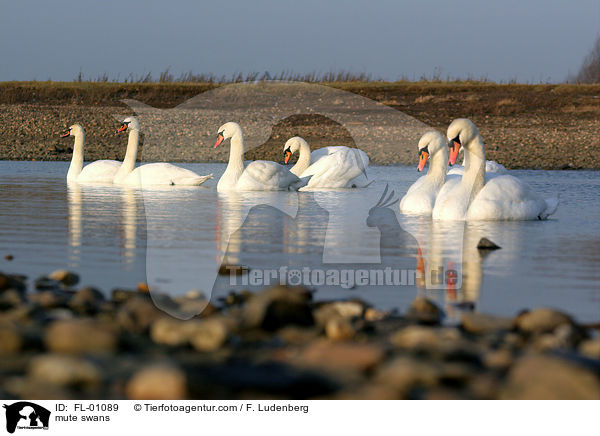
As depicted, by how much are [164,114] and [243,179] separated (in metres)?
15.3

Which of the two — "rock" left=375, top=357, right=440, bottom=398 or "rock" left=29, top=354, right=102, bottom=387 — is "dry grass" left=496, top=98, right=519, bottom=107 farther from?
"rock" left=29, top=354, right=102, bottom=387

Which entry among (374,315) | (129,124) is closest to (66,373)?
(374,315)

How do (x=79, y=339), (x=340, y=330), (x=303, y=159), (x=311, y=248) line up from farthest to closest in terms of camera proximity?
(x=303, y=159)
(x=311, y=248)
(x=340, y=330)
(x=79, y=339)

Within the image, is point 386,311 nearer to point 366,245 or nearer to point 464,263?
point 464,263

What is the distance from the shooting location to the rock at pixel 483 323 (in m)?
4.36

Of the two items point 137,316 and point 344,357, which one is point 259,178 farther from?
point 344,357

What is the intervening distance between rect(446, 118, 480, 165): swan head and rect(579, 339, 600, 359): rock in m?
5.85

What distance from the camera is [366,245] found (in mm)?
7523

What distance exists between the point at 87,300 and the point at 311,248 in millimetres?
2847

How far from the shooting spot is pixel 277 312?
4391 millimetres

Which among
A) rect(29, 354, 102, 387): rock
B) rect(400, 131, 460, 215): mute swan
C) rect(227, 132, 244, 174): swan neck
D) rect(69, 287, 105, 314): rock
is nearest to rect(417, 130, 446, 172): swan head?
rect(400, 131, 460, 215): mute swan
